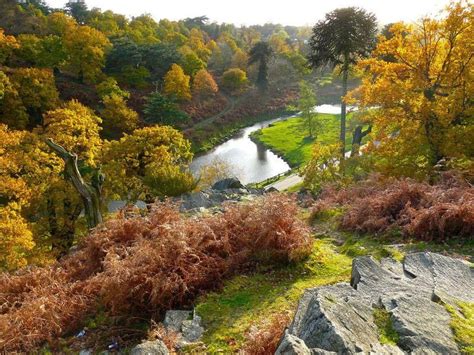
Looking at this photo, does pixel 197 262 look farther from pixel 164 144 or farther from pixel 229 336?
pixel 164 144

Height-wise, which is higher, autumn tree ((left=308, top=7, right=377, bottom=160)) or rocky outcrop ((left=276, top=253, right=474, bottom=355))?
autumn tree ((left=308, top=7, right=377, bottom=160))

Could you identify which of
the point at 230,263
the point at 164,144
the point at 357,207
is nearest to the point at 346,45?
the point at 164,144

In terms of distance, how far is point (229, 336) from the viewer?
7285 millimetres

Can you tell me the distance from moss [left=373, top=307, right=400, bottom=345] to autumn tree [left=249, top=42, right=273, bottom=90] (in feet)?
277

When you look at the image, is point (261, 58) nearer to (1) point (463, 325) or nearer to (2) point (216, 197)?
(2) point (216, 197)

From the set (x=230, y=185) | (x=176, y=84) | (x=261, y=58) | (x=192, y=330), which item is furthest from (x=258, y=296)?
(x=261, y=58)

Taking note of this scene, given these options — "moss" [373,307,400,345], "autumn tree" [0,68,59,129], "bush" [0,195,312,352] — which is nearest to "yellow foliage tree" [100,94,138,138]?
"autumn tree" [0,68,59,129]

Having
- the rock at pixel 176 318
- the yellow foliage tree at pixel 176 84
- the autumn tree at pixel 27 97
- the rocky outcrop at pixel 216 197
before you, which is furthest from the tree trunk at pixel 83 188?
the yellow foliage tree at pixel 176 84

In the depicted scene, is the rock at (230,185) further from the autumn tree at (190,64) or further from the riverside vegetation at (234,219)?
the autumn tree at (190,64)

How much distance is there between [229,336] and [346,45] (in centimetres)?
3237

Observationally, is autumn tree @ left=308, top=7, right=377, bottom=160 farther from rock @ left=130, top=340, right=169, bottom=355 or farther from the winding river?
rock @ left=130, top=340, right=169, bottom=355

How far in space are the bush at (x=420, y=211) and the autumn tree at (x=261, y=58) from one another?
2982 inches

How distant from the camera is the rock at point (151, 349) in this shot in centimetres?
621

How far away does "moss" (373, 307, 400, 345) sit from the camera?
5.33 metres
